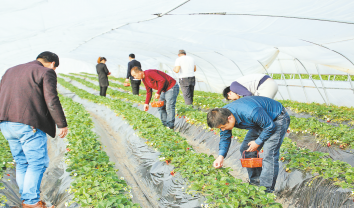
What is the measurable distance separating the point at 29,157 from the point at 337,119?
7411mm

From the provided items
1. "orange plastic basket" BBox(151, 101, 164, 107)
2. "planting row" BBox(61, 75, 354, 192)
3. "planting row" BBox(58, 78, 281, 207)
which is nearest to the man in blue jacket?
"planting row" BBox(58, 78, 281, 207)

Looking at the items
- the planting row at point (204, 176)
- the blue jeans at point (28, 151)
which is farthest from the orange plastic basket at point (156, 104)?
the blue jeans at point (28, 151)

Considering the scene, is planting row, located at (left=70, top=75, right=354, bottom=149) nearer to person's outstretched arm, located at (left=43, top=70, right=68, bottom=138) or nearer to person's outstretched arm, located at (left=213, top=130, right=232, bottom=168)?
person's outstretched arm, located at (left=213, top=130, right=232, bottom=168)

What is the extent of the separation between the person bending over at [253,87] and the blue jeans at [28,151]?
261cm

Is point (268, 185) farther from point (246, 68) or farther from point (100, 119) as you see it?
point (246, 68)

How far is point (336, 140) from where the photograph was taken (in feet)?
14.1

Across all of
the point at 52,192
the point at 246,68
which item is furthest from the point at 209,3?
the point at 246,68

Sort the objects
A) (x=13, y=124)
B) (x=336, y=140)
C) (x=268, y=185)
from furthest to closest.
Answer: (x=336, y=140) → (x=268, y=185) → (x=13, y=124)

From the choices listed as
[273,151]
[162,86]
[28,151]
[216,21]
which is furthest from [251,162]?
[216,21]

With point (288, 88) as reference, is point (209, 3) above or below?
above

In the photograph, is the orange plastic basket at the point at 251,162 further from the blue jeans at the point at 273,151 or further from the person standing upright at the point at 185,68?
the person standing upright at the point at 185,68

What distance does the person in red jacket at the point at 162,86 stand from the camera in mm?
5344

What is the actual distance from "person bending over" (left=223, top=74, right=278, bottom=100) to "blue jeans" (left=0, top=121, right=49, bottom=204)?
2612 mm

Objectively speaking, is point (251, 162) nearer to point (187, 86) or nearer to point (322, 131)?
point (322, 131)
